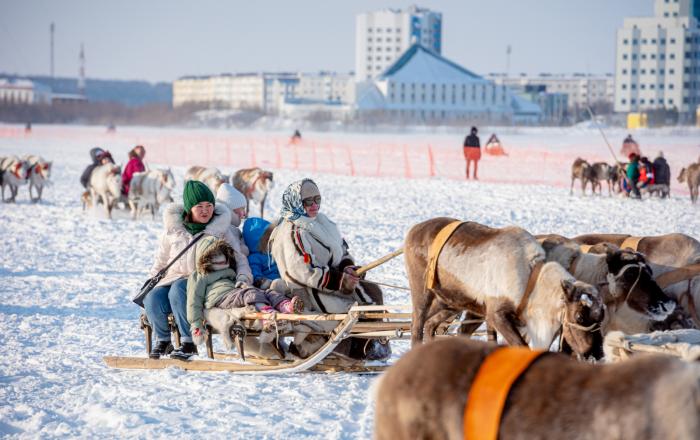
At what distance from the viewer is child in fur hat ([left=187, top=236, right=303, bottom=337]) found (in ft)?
19.9

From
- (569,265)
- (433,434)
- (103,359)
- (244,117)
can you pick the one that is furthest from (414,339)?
(244,117)

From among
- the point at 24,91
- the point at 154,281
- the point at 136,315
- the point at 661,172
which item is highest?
the point at 24,91

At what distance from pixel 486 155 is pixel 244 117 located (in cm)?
7662

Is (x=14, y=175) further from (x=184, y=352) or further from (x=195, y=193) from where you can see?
(x=184, y=352)

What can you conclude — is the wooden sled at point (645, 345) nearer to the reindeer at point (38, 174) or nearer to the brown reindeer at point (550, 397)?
the brown reindeer at point (550, 397)

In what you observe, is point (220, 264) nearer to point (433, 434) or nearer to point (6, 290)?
point (433, 434)

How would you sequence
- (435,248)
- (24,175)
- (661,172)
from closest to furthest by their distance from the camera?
(435,248) < (661,172) < (24,175)

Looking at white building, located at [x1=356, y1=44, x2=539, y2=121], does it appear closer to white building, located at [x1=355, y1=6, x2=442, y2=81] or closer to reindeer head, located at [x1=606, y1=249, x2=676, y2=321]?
white building, located at [x1=355, y1=6, x2=442, y2=81]

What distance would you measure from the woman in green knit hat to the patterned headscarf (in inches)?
17.4

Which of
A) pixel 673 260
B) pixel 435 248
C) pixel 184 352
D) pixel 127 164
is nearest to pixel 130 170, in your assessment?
pixel 127 164

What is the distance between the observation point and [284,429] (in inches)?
197

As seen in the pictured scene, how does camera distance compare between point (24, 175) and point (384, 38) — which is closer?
point (24, 175)

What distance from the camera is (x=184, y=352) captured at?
20.3 ft

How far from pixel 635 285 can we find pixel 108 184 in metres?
12.3
